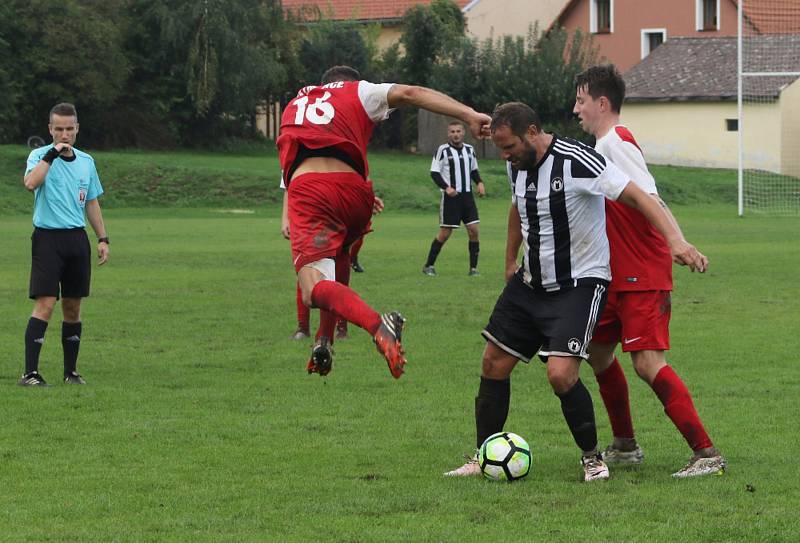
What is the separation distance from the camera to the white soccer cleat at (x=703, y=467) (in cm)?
682

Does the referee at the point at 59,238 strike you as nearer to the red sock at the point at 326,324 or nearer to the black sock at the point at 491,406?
the red sock at the point at 326,324

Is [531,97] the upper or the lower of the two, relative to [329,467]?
upper

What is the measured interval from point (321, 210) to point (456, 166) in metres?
12.7

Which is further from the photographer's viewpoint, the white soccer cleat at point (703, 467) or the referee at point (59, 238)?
the referee at point (59, 238)

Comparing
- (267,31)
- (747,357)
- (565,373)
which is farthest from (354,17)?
(565,373)

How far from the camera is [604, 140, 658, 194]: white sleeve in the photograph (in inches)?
269

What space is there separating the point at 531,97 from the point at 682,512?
49.9 m

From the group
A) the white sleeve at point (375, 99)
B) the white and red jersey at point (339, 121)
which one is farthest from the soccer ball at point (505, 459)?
the white sleeve at point (375, 99)

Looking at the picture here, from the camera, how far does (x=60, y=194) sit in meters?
10.1

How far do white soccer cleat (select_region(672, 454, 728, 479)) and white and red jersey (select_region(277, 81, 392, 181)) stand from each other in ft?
8.17

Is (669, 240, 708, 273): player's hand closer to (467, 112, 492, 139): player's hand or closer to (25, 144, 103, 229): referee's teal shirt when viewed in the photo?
(467, 112, 492, 139): player's hand

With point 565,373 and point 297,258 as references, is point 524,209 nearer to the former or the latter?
point 565,373

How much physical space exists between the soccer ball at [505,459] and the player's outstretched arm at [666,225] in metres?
1.25

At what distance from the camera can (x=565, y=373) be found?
22.1 ft
